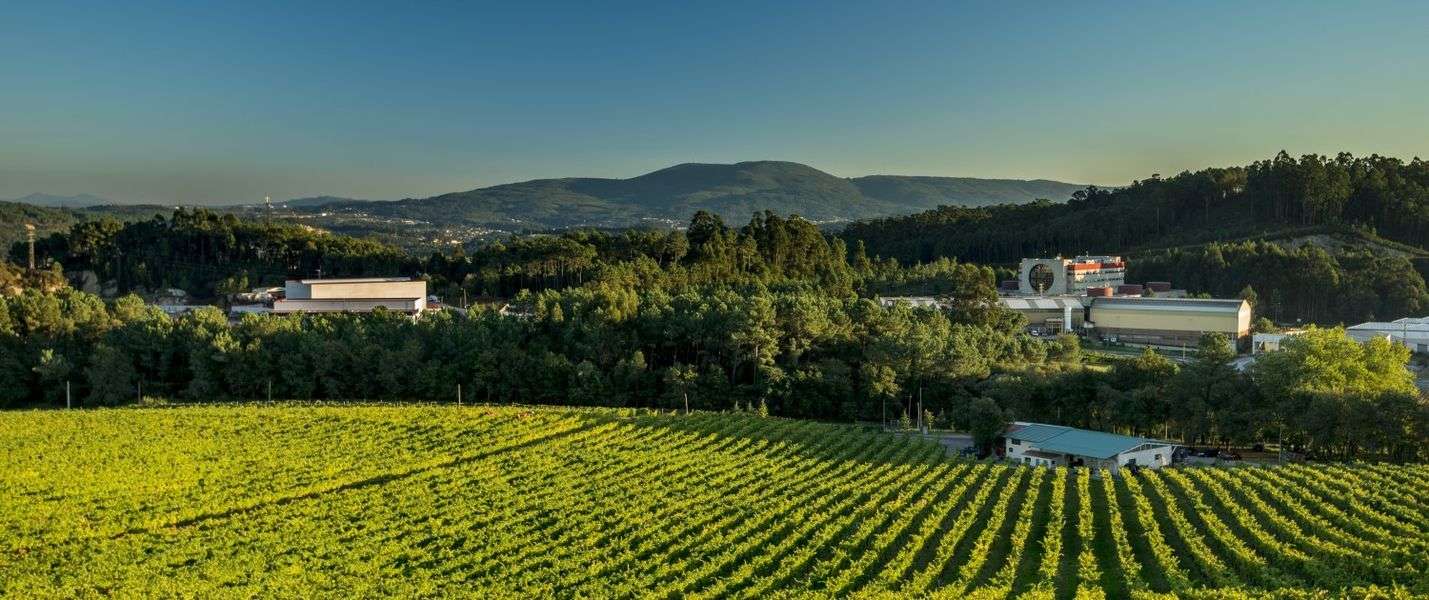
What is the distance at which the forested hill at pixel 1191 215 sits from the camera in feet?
283

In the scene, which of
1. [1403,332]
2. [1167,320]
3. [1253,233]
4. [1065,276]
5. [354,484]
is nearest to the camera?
[354,484]

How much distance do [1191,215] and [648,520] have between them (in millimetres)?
97196

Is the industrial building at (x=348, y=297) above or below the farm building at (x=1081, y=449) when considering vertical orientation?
above

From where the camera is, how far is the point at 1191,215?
101250 millimetres

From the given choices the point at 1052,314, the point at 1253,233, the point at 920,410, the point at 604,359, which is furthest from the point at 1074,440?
the point at 1253,233

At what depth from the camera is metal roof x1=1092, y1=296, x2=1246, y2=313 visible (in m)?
61.7

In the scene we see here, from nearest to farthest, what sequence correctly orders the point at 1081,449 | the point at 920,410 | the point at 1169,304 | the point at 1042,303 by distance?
the point at 1081,449
the point at 920,410
the point at 1169,304
the point at 1042,303

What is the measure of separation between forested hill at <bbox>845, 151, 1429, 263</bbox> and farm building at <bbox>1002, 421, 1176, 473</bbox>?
6758 centimetres

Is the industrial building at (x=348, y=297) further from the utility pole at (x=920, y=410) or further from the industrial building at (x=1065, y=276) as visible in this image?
the industrial building at (x=1065, y=276)

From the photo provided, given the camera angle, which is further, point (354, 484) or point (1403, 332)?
point (1403, 332)

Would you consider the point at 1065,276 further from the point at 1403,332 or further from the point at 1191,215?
the point at 1191,215

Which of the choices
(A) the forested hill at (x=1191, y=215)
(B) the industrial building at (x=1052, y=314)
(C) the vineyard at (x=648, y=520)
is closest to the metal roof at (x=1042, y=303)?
(B) the industrial building at (x=1052, y=314)

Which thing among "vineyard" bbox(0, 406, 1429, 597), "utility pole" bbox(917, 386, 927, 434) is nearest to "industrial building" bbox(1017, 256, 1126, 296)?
"utility pole" bbox(917, 386, 927, 434)

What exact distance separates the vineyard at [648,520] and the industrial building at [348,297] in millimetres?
31853
